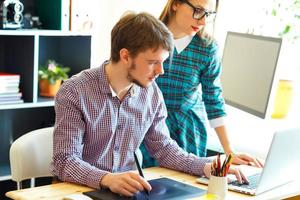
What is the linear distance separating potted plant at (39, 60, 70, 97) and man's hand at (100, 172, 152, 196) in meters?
1.57

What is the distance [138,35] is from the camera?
6.09ft

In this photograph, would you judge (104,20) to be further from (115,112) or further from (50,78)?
(115,112)

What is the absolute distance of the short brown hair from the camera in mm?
1851

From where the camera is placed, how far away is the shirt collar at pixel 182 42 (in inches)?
88.5

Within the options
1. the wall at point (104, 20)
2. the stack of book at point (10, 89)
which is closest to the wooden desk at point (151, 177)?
the stack of book at point (10, 89)

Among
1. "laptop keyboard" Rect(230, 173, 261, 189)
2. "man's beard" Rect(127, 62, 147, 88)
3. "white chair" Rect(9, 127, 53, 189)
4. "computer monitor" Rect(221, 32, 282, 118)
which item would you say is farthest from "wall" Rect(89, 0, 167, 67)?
"laptop keyboard" Rect(230, 173, 261, 189)

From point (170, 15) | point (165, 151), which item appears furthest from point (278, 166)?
point (170, 15)

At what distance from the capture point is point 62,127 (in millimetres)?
1803

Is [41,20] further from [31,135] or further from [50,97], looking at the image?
[31,135]

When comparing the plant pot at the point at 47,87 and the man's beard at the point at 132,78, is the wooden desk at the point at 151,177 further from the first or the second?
the plant pot at the point at 47,87

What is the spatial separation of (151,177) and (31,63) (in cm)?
136

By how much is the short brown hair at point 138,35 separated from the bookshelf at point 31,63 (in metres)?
1.11

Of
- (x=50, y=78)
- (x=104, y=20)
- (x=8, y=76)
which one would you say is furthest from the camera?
(x=104, y=20)

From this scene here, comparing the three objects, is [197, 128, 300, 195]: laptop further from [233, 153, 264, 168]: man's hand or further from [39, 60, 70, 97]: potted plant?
[39, 60, 70, 97]: potted plant
